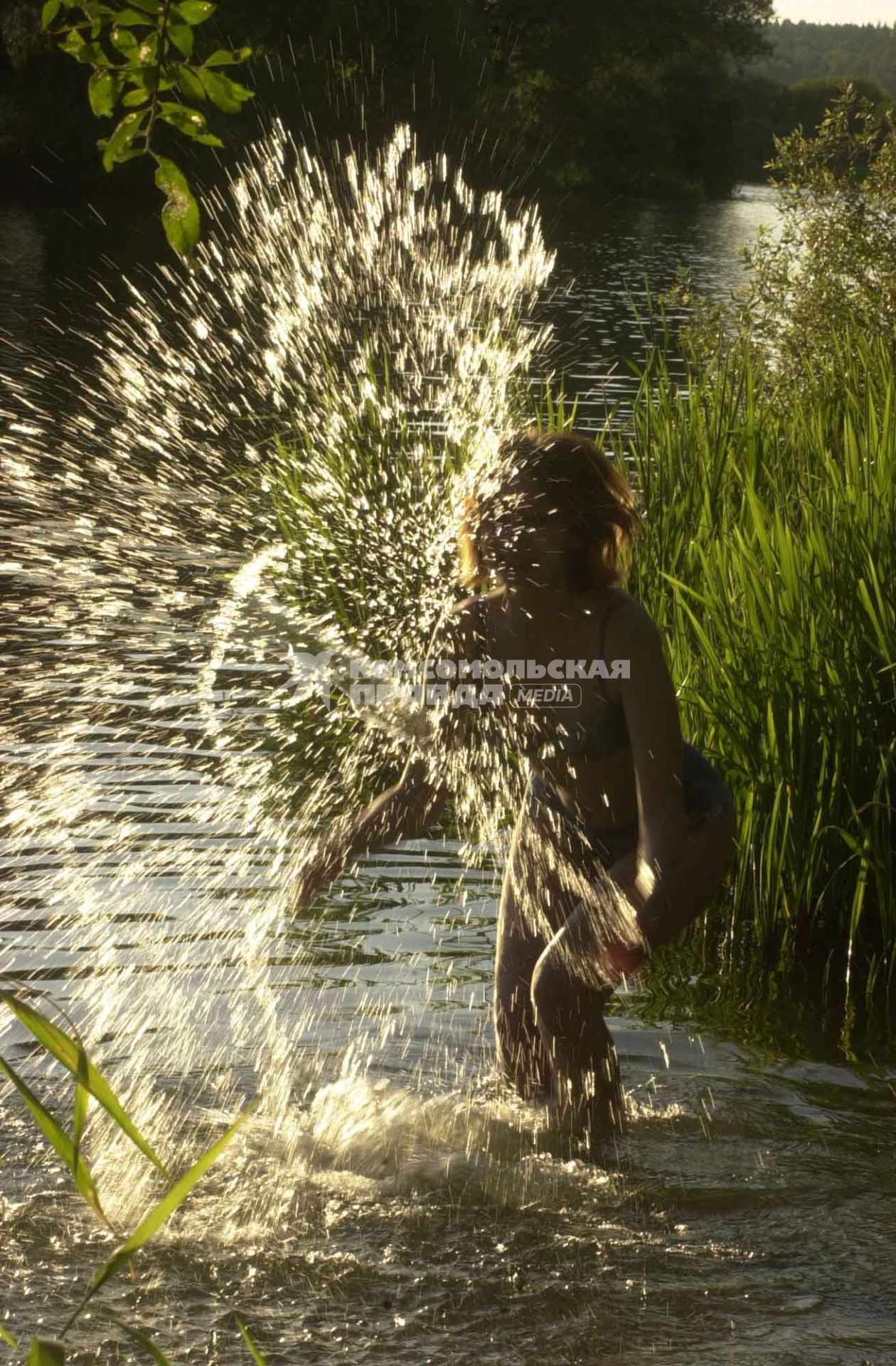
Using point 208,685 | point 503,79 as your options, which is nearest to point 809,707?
point 208,685

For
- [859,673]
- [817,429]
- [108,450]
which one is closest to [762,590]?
[859,673]

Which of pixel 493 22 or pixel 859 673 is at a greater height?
pixel 493 22

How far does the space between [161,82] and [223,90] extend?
0.10m

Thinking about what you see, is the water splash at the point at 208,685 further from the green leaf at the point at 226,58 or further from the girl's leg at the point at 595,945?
the girl's leg at the point at 595,945

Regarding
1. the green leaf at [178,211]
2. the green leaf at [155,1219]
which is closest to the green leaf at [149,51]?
the green leaf at [178,211]

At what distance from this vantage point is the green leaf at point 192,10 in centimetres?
255

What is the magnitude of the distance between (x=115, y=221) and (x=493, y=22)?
33547 millimetres

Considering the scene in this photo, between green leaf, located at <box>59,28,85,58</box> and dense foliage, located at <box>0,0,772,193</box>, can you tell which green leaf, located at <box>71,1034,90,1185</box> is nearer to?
green leaf, located at <box>59,28,85,58</box>

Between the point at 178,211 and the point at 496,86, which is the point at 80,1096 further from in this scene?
the point at 496,86

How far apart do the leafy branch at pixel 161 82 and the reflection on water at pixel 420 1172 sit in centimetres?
234

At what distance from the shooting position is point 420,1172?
429cm

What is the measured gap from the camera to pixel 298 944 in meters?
5.86

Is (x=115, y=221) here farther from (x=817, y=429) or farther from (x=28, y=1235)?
(x=28, y=1235)

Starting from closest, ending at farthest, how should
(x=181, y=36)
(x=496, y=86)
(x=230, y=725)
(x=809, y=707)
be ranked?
1. (x=181, y=36)
2. (x=809, y=707)
3. (x=230, y=725)
4. (x=496, y=86)
